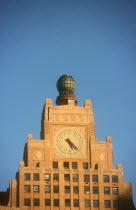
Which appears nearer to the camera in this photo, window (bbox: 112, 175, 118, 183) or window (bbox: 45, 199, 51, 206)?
window (bbox: 45, 199, 51, 206)

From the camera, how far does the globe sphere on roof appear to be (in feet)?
559

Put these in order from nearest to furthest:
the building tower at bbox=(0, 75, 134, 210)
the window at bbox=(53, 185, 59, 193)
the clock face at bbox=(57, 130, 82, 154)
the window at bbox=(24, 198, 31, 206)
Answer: the window at bbox=(24, 198, 31, 206)
the building tower at bbox=(0, 75, 134, 210)
the window at bbox=(53, 185, 59, 193)
the clock face at bbox=(57, 130, 82, 154)

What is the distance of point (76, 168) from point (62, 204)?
10763 millimetres

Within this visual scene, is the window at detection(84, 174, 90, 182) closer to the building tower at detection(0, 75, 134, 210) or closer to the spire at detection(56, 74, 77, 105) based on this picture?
the building tower at detection(0, 75, 134, 210)

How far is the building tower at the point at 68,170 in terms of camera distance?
15138cm

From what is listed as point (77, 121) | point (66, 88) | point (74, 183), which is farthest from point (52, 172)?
point (66, 88)

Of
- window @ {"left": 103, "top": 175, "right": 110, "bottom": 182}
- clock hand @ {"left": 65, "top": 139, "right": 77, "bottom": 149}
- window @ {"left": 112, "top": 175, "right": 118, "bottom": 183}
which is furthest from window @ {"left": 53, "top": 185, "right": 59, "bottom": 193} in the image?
window @ {"left": 112, "top": 175, "right": 118, "bottom": 183}

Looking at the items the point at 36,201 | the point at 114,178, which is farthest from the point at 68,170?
the point at 114,178

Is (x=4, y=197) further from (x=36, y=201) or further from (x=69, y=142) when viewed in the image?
(x=69, y=142)

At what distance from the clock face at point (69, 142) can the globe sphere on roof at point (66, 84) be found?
549 inches

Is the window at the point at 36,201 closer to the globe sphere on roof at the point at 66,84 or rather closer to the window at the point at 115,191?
the window at the point at 115,191

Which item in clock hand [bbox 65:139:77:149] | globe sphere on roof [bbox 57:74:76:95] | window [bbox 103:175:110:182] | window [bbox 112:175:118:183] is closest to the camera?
window [bbox 103:175:110:182]

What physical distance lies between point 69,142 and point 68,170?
8070 mm

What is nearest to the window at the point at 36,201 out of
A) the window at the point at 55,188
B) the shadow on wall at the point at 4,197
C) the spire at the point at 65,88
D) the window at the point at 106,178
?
the window at the point at 55,188
